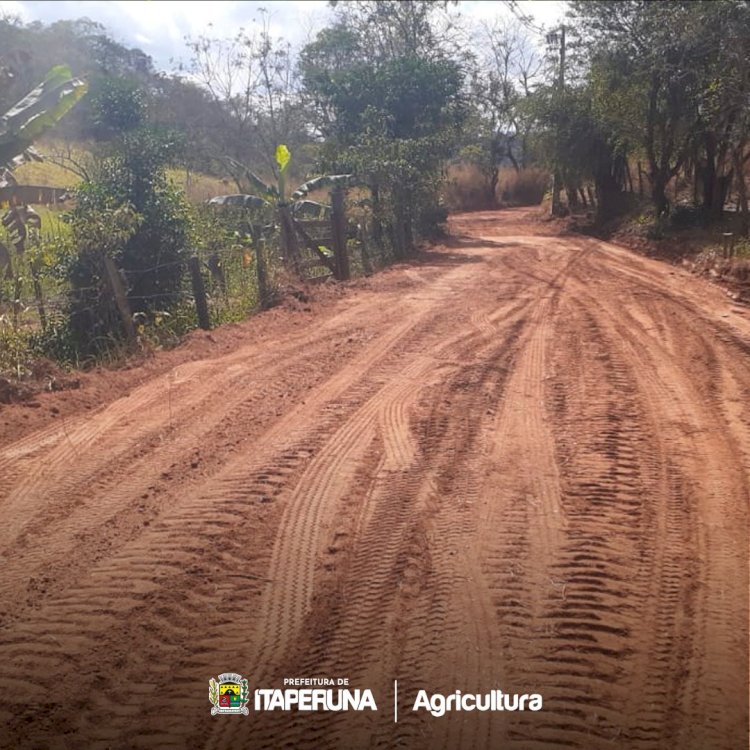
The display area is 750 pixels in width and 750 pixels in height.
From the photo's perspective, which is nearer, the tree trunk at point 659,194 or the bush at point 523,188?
the tree trunk at point 659,194

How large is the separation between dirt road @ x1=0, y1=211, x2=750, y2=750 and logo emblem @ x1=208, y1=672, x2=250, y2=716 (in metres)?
0.05

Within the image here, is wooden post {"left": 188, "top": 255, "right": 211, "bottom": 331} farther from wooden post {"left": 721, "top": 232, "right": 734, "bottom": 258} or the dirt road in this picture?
wooden post {"left": 721, "top": 232, "right": 734, "bottom": 258}

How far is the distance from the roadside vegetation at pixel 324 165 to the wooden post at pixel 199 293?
0.07 metres

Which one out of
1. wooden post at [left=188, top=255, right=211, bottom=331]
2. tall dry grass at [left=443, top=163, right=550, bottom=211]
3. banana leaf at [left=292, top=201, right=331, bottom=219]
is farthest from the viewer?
tall dry grass at [left=443, top=163, right=550, bottom=211]

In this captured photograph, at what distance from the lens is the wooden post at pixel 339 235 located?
13734 mm

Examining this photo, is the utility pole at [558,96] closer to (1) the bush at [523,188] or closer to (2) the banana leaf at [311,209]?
(2) the banana leaf at [311,209]

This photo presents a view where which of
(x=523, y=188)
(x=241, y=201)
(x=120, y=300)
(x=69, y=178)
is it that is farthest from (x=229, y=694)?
(x=523, y=188)

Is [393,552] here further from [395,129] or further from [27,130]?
[395,129]

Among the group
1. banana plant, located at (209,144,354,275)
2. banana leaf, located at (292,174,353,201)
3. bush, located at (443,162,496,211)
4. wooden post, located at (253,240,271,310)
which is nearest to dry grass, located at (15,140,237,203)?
banana leaf, located at (292,174,353,201)

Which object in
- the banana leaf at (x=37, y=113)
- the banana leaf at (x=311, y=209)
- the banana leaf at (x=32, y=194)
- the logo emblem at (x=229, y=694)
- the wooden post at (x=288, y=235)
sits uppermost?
the banana leaf at (x=37, y=113)

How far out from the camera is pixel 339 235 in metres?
13.8

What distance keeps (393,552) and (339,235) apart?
33.7ft

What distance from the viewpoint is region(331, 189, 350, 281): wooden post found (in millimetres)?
13734

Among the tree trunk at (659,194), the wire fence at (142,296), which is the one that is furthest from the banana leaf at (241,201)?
the tree trunk at (659,194)
